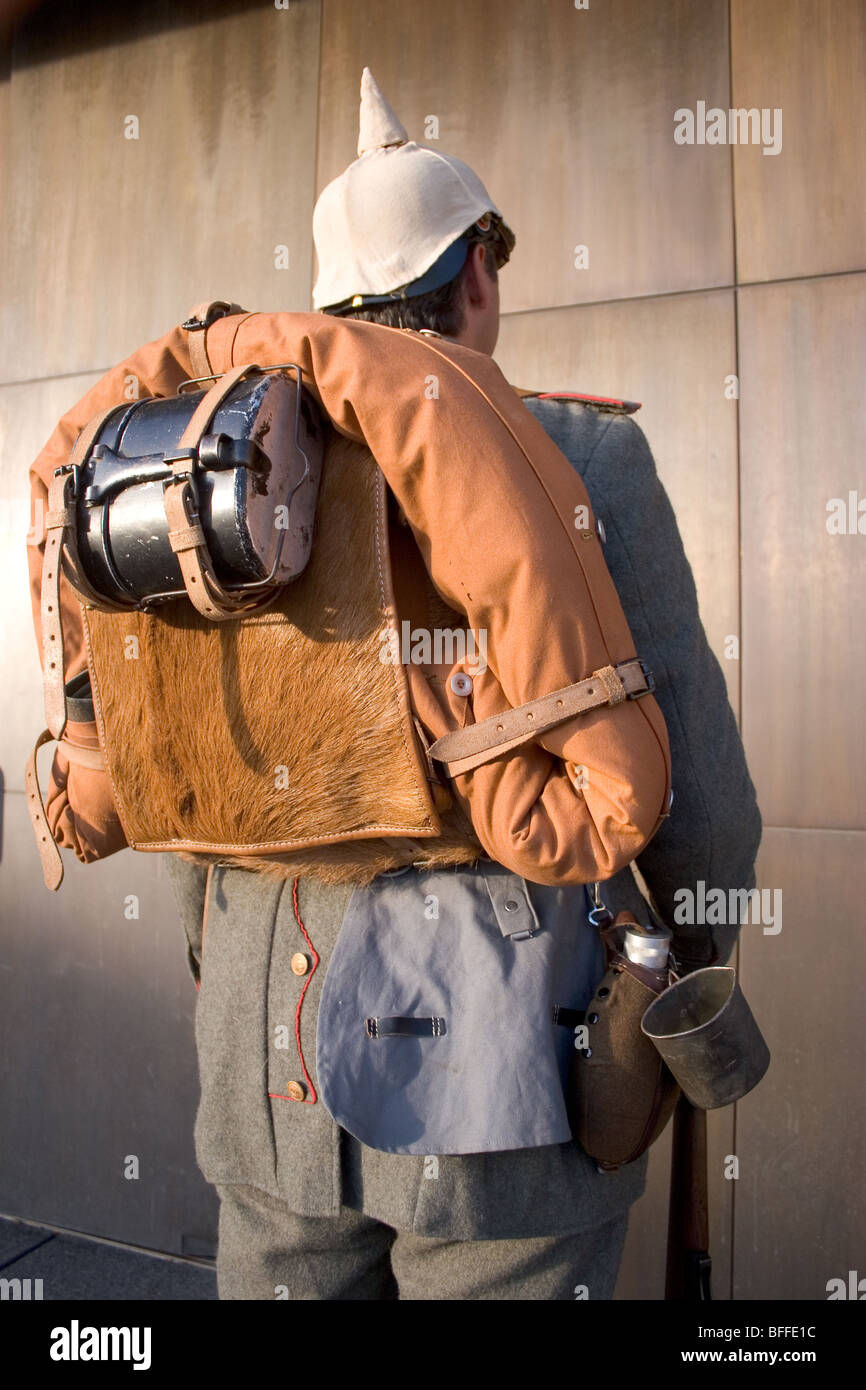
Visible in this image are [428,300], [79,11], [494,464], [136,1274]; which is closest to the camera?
[494,464]

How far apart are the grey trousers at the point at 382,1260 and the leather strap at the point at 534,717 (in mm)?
520

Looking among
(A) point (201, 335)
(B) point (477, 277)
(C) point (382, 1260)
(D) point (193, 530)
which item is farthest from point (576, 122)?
(C) point (382, 1260)

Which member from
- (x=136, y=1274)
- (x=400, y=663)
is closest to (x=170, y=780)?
(x=400, y=663)

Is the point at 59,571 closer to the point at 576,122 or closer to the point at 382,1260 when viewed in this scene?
the point at 382,1260

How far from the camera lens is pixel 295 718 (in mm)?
1104

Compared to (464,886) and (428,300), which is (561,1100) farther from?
(428,300)

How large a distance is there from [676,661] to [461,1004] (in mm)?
438

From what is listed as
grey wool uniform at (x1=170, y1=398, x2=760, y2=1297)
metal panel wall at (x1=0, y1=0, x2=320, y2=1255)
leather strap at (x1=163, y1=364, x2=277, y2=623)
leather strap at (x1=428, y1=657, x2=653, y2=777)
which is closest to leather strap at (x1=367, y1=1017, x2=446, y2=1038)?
grey wool uniform at (x1=170, y1=398, x2=760, y2=1297)

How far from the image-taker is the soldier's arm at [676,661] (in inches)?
45.3

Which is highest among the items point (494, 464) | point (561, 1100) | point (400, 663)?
point (494, 464)

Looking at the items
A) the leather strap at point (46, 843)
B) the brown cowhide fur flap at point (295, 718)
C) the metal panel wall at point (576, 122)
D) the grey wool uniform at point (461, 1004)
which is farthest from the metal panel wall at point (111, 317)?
the brown cowhide fur flap at point (295, 718)
